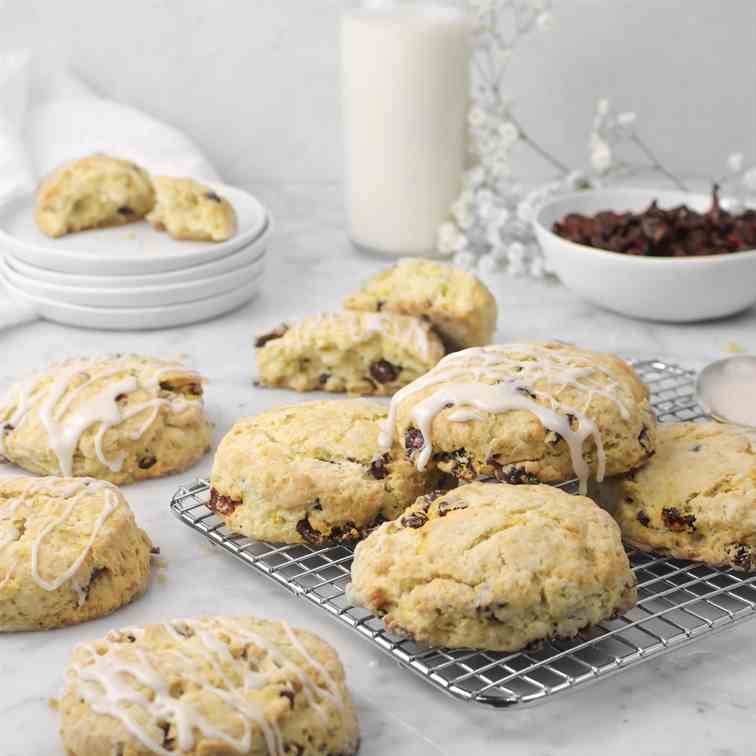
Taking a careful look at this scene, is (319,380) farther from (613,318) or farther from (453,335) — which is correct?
(613,318)

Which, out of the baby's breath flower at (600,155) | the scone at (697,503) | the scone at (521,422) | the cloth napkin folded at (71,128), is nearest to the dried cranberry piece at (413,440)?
the scone at (521,422)

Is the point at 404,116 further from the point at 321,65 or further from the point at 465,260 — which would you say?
the point at 321,65

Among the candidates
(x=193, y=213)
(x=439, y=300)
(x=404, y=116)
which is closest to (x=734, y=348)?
(x=439, y=300)

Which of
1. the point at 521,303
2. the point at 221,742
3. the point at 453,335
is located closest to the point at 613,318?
the point at 521,303

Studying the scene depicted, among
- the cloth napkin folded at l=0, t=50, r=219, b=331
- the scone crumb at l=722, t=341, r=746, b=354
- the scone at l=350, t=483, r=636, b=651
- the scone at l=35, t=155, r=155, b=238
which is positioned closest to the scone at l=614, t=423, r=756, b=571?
the scone at l=350, t=483, r=636, b=651

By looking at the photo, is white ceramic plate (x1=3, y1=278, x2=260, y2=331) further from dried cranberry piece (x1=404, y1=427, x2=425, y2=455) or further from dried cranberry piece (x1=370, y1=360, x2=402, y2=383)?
dried cranberry piece (x1=404, y1=427, x2=425, y2=455)
